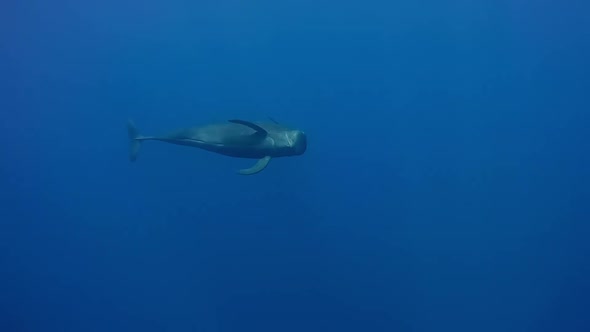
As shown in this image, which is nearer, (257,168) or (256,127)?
(256,127)

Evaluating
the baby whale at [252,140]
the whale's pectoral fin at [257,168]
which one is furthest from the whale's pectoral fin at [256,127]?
the whale's pectoral fin at [257,168]

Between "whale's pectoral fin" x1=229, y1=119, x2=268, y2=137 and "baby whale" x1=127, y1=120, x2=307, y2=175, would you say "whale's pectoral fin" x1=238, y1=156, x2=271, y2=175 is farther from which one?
"whale's pectoral fin" x1=229, y1=119, x2=268, y2=137

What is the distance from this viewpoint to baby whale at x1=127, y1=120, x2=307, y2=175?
434cm

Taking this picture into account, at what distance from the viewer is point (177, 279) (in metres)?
7.39

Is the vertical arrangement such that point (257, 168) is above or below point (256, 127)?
below

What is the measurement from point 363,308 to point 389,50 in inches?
168

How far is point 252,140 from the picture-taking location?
4371 millimetres

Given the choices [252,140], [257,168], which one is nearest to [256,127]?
[252,140]

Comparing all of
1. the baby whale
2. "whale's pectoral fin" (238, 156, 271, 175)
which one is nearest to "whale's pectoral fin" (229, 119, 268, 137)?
the baby whale

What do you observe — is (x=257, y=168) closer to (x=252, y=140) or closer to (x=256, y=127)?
(x=252, y=140)

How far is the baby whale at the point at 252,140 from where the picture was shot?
14.2 ft

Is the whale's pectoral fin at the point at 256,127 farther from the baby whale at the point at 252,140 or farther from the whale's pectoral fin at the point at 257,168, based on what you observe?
the whale's pectoral fin at the point at 257,168

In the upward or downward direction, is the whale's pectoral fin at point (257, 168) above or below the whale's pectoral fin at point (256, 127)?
below

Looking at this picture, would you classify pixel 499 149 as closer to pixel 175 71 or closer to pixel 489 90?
Answer: pixel 489 90
